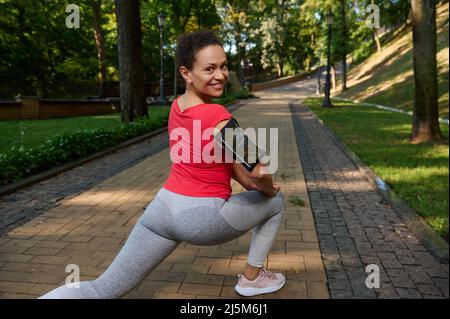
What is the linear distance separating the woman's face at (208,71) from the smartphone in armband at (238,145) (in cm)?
30

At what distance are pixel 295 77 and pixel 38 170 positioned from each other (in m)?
53.4

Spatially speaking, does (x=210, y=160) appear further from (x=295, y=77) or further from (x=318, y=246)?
(x=295, y=77)

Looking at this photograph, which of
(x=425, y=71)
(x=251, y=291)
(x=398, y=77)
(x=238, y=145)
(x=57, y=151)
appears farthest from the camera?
(x=398, y=77)

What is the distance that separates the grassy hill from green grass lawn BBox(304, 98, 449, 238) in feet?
10.7

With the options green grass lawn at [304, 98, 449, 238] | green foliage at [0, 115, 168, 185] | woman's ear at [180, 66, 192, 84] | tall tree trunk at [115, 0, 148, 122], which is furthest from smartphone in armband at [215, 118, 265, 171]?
tall tree trunk at [115, 0, 148, 122]

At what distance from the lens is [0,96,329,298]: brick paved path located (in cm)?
310

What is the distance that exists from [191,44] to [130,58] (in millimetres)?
10368

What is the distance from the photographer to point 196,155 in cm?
212

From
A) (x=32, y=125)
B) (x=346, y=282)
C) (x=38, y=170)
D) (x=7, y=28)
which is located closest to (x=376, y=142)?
(x=346, y=282)

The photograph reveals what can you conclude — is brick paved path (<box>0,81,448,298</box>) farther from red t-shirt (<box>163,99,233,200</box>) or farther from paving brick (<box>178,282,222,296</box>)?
red t-shirt (<box>163,99,233,200</box>)

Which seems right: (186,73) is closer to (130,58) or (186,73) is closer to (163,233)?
(163,233)

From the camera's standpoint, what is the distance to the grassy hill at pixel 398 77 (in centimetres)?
1752

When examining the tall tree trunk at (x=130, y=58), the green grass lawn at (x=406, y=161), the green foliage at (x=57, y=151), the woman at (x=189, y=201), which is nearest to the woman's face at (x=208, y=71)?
the woman at (x=189, y=201)

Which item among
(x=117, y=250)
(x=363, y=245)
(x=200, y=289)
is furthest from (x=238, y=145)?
(x=363, y=245)
